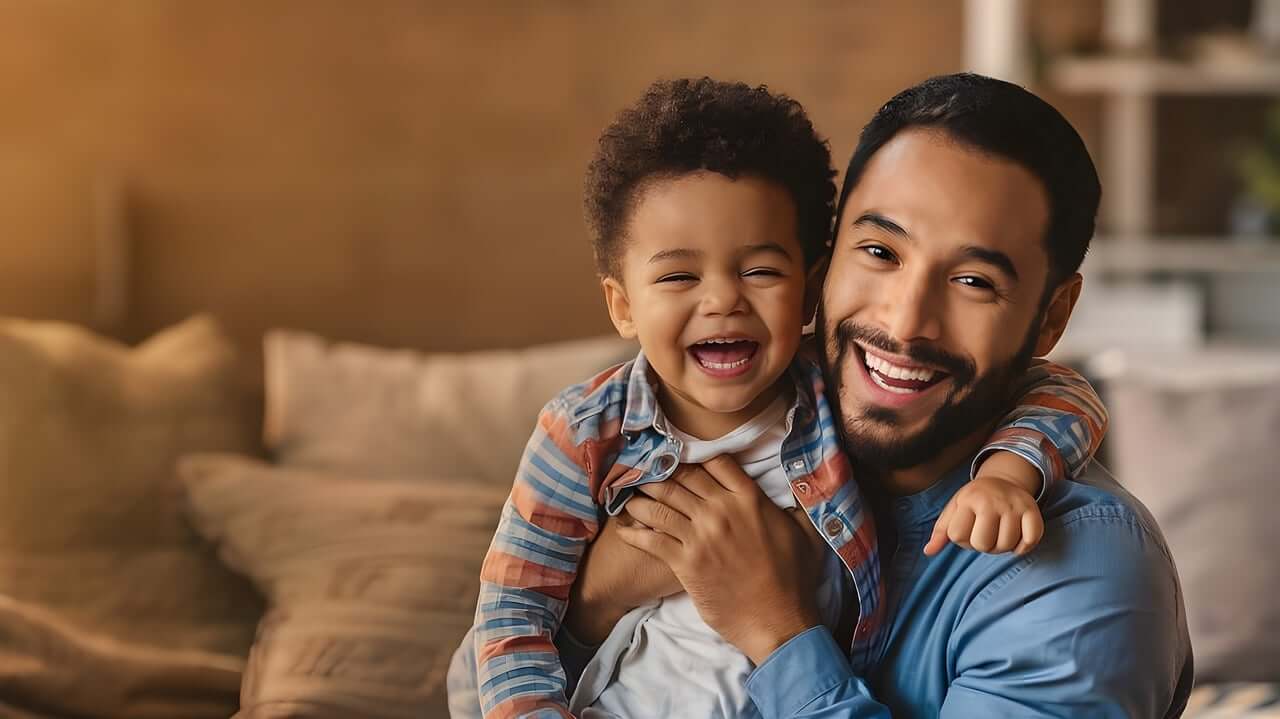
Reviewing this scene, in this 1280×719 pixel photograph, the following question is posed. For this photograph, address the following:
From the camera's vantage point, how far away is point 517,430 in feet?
7.91

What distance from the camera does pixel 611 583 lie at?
1.23m

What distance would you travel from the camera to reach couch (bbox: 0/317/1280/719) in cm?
185

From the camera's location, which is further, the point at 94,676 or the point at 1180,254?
the point at 1180,254

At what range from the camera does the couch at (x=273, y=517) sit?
185 cm

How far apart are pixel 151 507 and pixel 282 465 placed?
0.94 feet

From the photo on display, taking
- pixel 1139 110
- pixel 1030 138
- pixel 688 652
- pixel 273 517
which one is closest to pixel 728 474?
pixel 688 652

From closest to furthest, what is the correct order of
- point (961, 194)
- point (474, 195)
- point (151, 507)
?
point (961, 194) < point (151, 507) < point (474, 195)

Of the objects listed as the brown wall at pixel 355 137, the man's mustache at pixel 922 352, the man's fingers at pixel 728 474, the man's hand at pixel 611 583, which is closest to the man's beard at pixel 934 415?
the man's mustache at pixel 922 352

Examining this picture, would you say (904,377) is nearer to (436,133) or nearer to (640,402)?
(640,402)

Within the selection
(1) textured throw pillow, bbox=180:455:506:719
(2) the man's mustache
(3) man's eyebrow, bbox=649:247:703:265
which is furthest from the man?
(1) textured throw pillow, bbox=180:455:506:719

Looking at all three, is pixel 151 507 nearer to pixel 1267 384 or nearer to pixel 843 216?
pixel 843 216

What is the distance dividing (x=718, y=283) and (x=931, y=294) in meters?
0.19

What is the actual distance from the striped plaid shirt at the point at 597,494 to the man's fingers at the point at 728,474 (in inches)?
1.6

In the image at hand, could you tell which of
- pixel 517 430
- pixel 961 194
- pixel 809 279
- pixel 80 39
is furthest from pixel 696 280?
pixel 80 39
